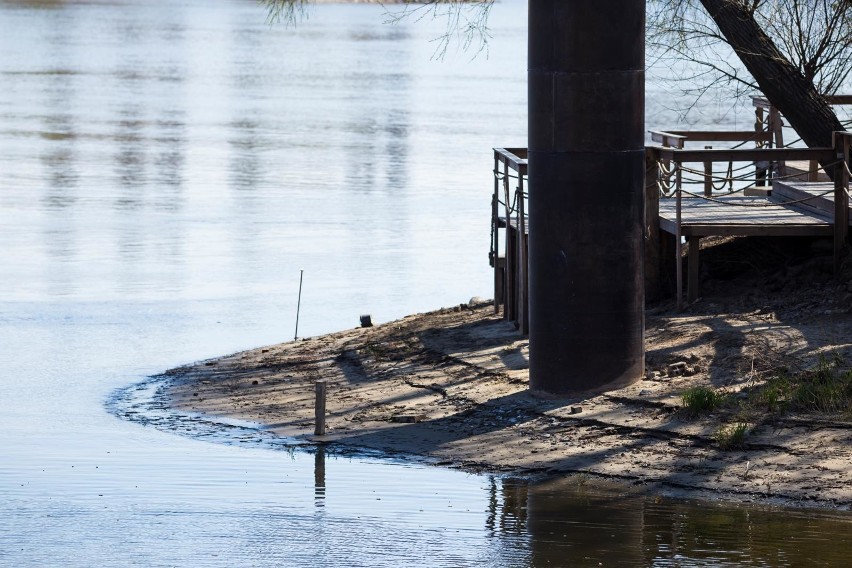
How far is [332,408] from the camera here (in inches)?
537

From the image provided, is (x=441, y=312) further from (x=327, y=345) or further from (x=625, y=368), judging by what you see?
(x=625, y=368)

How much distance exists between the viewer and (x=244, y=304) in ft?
71.5

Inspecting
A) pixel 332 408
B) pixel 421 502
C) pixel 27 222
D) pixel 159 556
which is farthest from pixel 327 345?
pixel 27 222

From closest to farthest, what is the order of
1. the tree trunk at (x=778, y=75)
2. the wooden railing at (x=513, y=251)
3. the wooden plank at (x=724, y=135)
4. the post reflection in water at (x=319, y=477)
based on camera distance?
1. the post reflection in water at (x=319, y=477)
2. the wooden railing at (x=513, y=251)
3. the tree trunk at (x=778, y=75)
4. the wooden plank at (x=724, y=135)

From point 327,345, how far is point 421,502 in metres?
6.28

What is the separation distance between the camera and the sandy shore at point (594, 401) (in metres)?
11.1

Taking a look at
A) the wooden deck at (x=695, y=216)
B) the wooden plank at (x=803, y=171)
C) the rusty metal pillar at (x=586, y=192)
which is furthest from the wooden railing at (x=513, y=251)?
the wooden plank at (x=803, y=171)

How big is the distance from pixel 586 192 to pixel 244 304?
10.0 metres

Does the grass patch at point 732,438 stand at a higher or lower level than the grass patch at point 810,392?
lower

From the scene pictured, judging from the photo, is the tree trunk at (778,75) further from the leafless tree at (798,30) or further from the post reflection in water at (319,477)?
the post reflection in water at (319,477)

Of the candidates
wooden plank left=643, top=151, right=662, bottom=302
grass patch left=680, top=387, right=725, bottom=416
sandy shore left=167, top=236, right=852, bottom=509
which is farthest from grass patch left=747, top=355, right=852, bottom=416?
wooden plank left=643, top=151, right=662, bottom=302

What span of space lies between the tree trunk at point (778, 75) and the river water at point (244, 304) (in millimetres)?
6289

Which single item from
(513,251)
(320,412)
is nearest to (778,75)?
(513,251)

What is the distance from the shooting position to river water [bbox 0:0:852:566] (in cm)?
989
